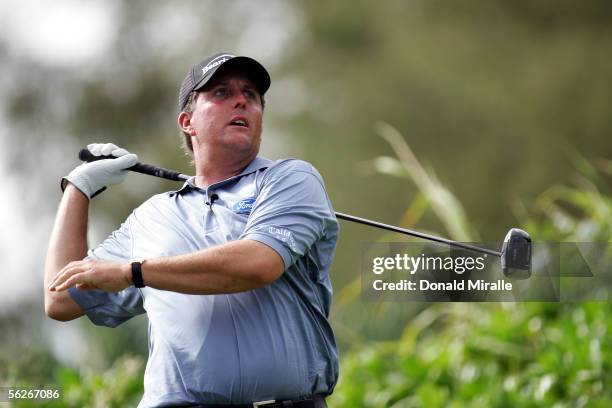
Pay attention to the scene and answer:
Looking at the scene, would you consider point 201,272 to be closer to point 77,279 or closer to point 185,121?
point 77,279

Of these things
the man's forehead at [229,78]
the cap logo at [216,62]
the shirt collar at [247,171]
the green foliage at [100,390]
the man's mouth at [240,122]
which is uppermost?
the cap logo at [216,62]

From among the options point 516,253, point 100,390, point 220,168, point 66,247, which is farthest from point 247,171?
point 100,390

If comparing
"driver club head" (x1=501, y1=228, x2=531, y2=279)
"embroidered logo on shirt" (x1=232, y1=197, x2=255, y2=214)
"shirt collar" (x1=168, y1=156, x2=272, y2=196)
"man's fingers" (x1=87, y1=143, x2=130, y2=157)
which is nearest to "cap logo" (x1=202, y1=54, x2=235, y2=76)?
"shirt collar" (x1=168, y1=156, x2=272, y2=196)

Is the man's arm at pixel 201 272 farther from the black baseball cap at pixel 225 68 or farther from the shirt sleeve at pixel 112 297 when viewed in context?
the black baseball cap at pixel 225 68

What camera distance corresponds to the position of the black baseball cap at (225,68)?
396 centimetres

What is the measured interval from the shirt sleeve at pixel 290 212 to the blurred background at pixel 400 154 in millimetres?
2902

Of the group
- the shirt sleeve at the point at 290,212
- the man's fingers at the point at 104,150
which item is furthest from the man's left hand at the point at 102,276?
the man's fingers at the point at 104,150

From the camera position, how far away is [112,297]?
398 centimetres

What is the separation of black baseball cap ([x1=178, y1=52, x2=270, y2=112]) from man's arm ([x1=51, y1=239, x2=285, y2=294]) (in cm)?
82

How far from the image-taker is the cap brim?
3959 millimetres

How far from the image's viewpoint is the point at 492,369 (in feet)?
22.5

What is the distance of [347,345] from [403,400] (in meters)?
1.08

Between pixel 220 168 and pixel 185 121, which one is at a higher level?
pixel 185 121

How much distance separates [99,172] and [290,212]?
1.00 m
